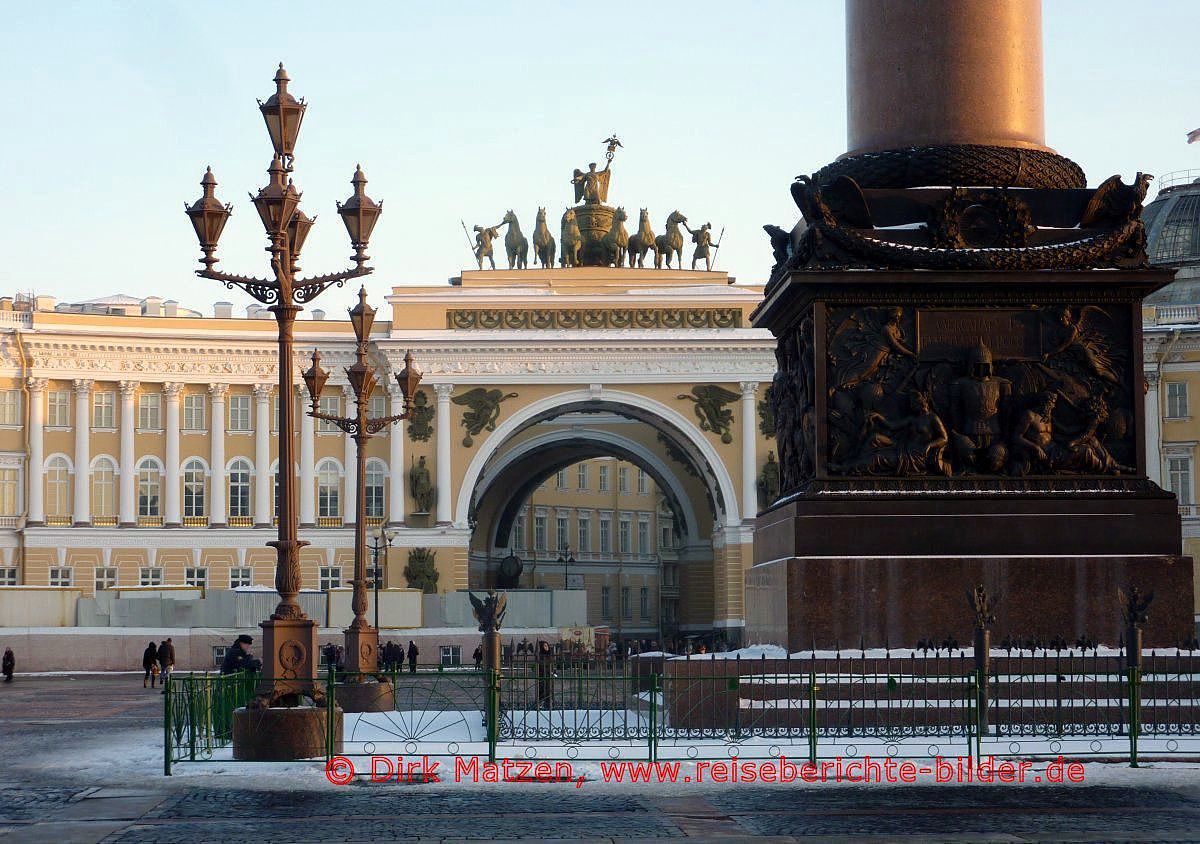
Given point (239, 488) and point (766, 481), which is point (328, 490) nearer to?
point (239, 488)

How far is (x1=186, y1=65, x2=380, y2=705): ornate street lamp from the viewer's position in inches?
687

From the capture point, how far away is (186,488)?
70875mm

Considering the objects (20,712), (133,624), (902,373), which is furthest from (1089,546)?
(133,624)

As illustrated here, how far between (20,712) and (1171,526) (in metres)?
20.3

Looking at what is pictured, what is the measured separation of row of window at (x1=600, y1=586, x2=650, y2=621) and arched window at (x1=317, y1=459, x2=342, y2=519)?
25828mm

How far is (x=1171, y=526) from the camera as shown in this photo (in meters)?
15.9

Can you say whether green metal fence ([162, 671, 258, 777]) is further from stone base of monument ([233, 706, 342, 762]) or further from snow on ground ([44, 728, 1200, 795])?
stone base of monument ([233, 706, 342, 762])

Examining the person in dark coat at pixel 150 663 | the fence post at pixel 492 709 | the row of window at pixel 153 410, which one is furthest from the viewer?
the row of window at pixel 153 410

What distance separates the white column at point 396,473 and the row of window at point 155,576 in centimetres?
349

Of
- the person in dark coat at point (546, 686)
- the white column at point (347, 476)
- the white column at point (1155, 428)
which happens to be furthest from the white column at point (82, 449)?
the person in dark coat at point (546, 686)

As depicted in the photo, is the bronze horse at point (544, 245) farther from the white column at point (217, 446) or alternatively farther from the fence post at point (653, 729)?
the fence post at point (653, 729)

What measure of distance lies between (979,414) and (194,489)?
57890 millimetres

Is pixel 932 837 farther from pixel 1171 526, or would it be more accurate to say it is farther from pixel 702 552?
pixel 702 552

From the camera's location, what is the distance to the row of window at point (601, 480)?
311 feet
